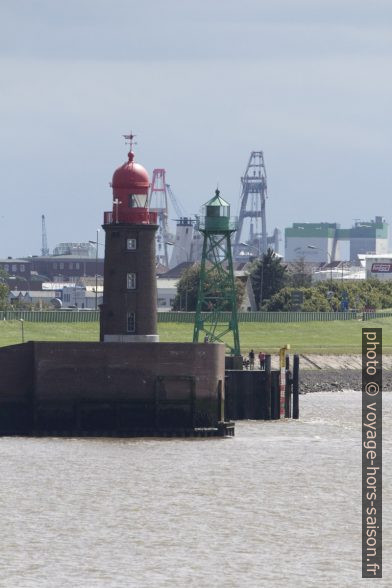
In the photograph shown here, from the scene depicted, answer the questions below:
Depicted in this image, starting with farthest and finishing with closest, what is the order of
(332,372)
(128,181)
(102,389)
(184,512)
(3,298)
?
(3,298) → (332,372) → (128,181) → (102,389) → (184,512)

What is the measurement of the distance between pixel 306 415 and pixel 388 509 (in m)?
35.5

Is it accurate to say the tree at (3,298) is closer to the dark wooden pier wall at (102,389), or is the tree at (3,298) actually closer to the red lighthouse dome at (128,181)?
the red lighthouse dome at (128,181)

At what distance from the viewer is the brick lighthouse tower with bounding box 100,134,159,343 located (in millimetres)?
89625

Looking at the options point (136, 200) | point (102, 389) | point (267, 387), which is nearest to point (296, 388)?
point (267, 387)

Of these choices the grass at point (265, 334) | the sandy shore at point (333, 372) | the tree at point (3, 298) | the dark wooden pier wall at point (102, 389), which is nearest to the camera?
the dark wooden pier wall at point (102, 389)

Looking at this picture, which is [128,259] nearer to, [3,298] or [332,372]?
[332,372]

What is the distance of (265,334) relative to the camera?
152375mm

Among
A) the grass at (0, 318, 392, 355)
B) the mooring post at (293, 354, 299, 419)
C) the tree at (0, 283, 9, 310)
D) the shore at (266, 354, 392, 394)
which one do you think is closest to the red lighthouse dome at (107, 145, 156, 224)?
the mooring post at (293, 354, 299, 419)

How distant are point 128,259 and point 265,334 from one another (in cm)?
6345

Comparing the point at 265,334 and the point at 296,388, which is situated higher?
the point at 265,334

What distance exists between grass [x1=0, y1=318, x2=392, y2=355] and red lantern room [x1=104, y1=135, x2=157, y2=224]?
39.5 m

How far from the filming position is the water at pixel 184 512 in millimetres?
54719

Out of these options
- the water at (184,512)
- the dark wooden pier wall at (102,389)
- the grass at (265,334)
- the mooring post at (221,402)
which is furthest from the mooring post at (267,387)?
the grass at (265,334)

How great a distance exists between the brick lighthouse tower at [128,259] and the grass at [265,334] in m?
38.8
